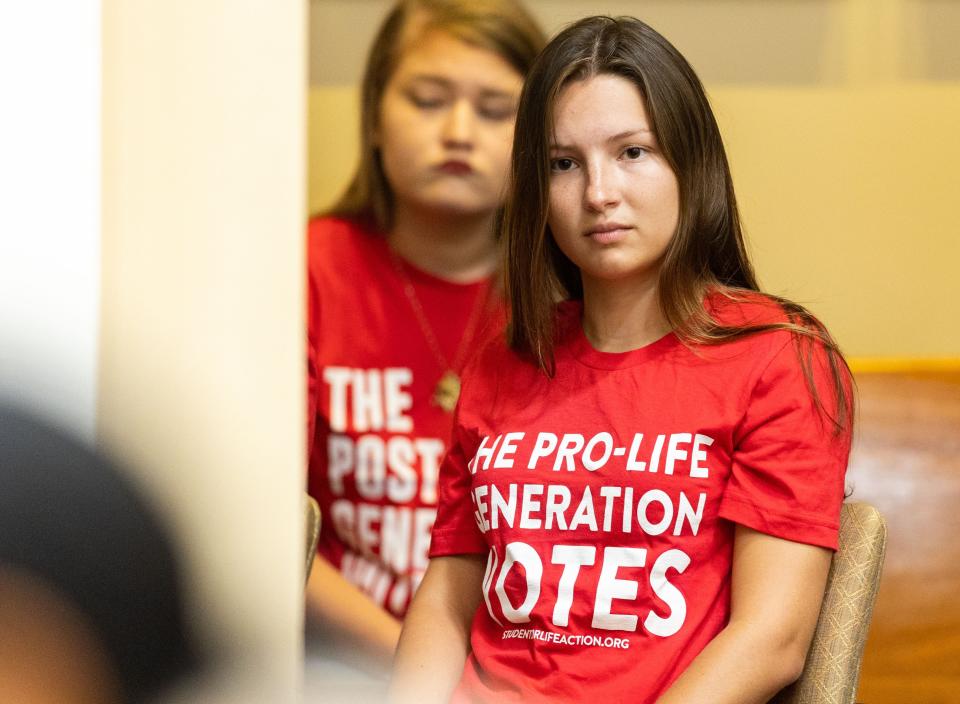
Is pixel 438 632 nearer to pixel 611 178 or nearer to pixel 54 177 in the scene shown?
pixel 611 178

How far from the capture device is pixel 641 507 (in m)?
0.98

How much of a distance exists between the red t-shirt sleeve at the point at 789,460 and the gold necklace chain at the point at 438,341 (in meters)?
0.67

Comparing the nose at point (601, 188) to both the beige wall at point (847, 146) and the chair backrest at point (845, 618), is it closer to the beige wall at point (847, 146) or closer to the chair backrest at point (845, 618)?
the chair backrest at point (845, 618)

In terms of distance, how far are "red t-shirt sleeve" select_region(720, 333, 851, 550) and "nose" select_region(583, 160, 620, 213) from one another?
0.63 ft

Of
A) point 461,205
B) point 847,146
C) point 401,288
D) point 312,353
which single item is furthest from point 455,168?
point 847,146

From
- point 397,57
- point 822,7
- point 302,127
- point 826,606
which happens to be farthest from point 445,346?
point 302,127

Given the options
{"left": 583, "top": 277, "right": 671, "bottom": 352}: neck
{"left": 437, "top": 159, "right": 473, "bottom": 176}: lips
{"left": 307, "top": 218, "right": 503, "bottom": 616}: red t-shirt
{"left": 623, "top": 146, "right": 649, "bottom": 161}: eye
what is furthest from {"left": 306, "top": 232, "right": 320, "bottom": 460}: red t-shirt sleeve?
{"left": 623, "top": 146, "right": 649, "bottom": 161}: eye

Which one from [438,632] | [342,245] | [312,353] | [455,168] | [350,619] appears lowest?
[350,619]

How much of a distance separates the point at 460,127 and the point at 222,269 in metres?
1.28

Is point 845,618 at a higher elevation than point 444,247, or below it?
below

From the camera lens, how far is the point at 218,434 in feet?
1.09

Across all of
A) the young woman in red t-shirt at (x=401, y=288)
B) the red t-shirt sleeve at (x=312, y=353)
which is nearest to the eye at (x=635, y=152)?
the young woman in red t-shirt at (x=401, y=288)

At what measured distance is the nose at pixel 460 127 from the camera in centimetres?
158

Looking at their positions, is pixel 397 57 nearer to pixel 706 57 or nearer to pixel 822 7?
pixel 706 57
